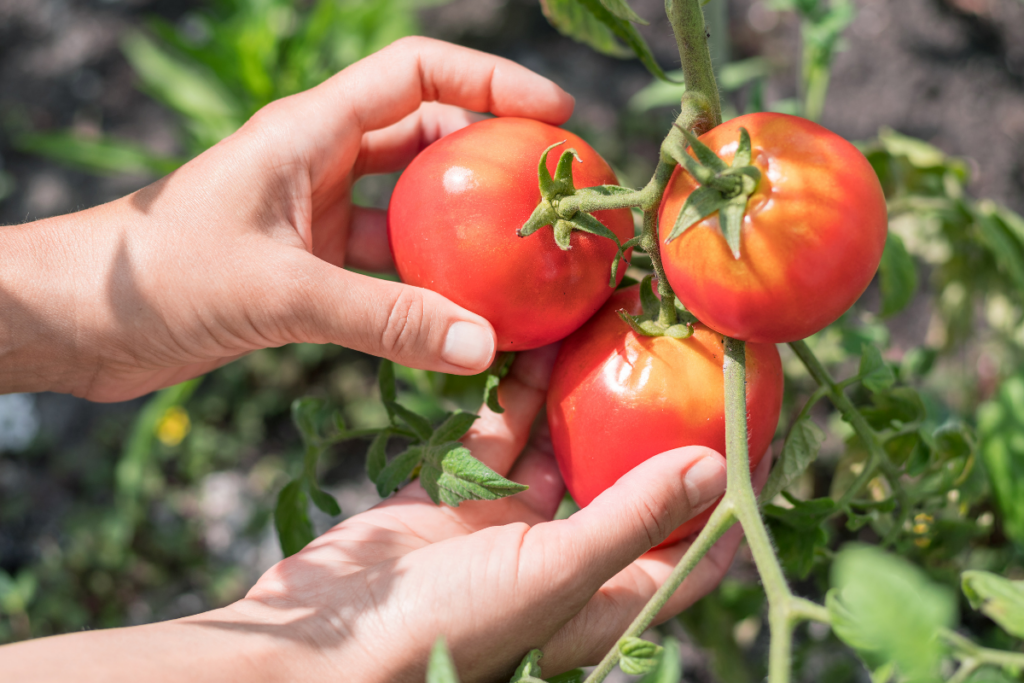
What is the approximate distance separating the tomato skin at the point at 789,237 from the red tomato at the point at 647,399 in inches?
6.5

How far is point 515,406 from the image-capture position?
1.40 m

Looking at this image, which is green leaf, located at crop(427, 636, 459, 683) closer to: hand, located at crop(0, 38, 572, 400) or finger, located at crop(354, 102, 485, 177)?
hand, located at crop(0, 38, 572, 400)

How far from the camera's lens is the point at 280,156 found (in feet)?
3.98

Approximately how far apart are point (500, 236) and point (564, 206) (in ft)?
0.33

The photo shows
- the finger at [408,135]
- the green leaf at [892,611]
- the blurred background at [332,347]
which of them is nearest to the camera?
the green leaf at [892,611]

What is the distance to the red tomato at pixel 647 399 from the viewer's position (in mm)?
1043

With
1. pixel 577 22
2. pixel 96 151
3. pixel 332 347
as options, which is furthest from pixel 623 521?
pixel 96 151

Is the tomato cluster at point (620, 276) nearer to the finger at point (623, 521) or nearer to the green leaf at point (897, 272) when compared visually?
the finger at point (623, 521)

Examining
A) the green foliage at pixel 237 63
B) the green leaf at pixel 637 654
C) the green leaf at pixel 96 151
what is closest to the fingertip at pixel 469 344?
the green leaf at pixel 637 654

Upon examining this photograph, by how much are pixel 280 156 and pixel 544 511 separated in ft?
2.65

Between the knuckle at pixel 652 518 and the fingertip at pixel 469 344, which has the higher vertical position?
the fingertip at pixel 469 344

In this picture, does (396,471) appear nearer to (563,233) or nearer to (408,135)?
(563,233)

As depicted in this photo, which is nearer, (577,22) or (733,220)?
(733,220)

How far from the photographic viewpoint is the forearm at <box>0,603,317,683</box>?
89 cm
